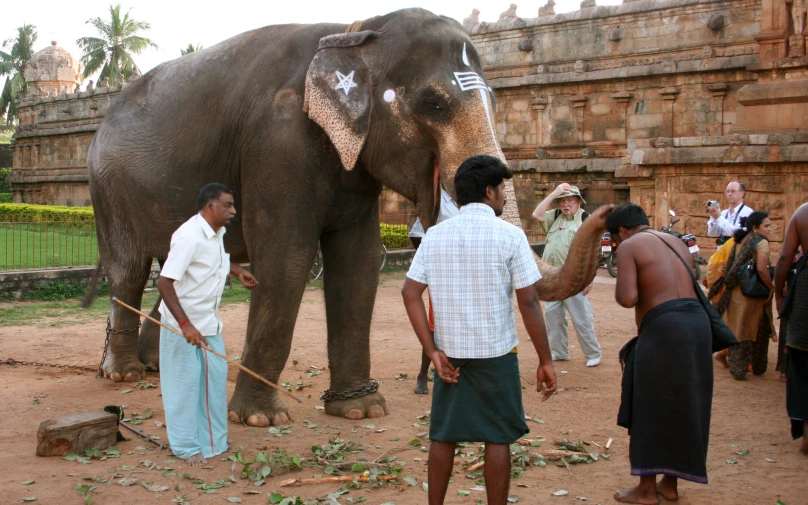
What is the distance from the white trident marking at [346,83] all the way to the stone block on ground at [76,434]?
2.54 meters

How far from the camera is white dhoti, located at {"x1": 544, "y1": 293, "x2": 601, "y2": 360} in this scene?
807 cm

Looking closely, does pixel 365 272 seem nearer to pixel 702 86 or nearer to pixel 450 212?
pixel 450 212

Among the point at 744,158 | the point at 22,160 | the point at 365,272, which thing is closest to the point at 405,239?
the point at 744,158

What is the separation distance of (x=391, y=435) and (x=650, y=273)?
218 cm

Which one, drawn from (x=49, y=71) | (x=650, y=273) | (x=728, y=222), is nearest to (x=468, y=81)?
(x=650, y=273)

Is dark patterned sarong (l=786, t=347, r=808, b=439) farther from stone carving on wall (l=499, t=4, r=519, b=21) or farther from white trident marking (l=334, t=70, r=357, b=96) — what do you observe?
stone carving on wall (l=499, t=4, r=519, b=21)

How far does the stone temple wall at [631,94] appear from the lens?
53.3 feet

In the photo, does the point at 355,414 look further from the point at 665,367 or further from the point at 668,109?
the point at 668,109

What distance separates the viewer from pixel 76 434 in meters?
5.18

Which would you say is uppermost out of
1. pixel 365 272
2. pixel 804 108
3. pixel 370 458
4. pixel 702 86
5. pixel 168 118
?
pixel 702 86

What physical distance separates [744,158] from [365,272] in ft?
35.0

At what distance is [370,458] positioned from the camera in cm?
518

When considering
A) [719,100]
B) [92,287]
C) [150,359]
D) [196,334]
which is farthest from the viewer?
[719,100]

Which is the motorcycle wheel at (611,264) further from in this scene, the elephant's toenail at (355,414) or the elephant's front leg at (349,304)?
the elephant's toenail at (355,414)
